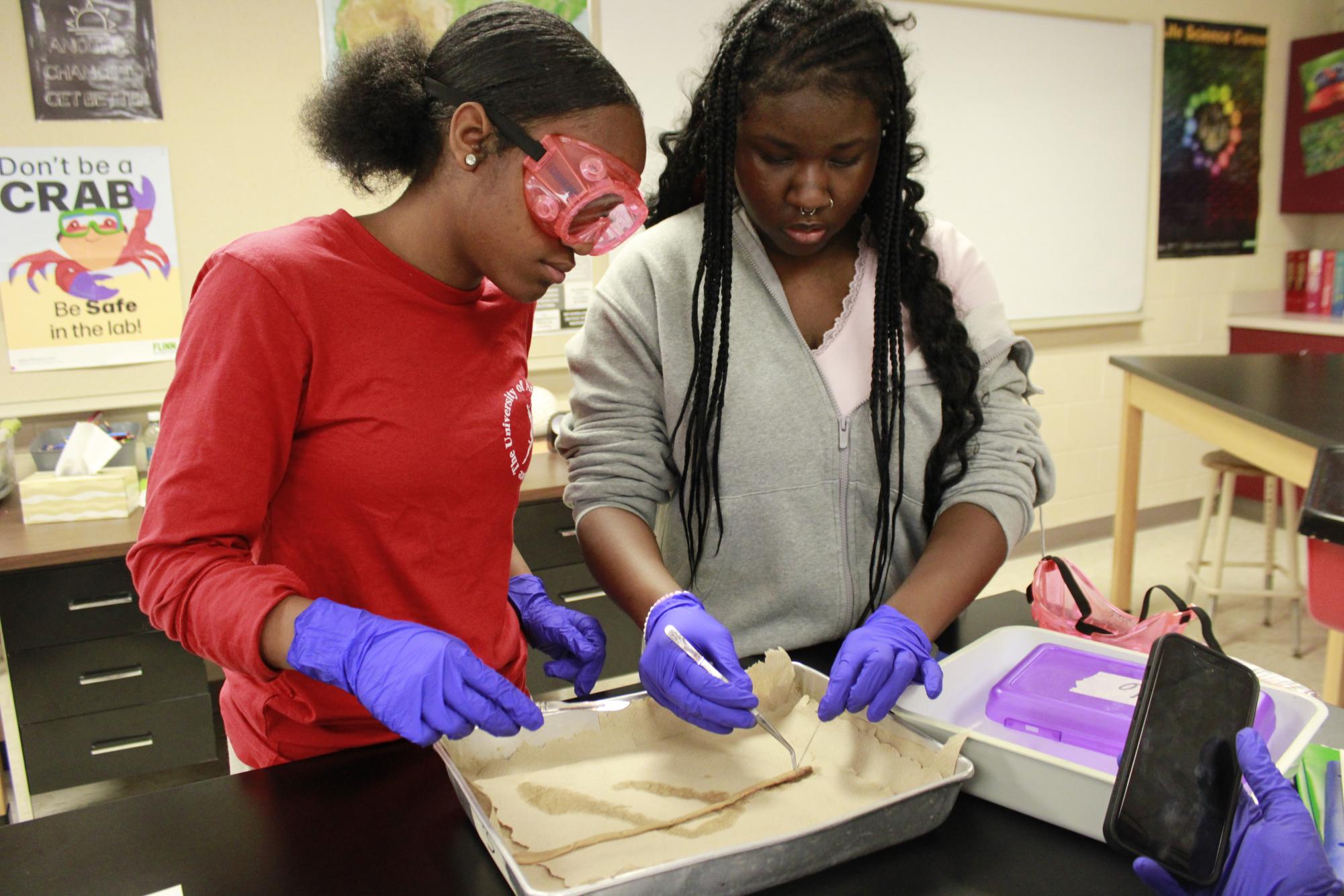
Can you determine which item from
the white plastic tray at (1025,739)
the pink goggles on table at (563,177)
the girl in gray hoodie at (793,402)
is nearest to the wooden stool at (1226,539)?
the girl in gray hoodie at (793,402)

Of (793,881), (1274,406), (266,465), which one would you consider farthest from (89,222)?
(1274,406)

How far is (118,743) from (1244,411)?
8.86 ft

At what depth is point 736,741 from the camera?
3.18 ft

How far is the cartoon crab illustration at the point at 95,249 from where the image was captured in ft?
8.14

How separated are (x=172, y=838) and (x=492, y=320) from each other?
0.59 m

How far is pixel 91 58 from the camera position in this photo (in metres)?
2.44

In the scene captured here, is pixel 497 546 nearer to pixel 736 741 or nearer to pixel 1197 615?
pixel 736 741

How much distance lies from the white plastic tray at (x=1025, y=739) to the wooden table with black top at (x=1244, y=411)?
94 cm

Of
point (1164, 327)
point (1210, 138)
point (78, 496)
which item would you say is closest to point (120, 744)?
point (78, 496)

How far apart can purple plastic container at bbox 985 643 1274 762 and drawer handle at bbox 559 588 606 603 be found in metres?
1.74

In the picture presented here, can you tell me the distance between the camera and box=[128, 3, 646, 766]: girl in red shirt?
842 millimetres

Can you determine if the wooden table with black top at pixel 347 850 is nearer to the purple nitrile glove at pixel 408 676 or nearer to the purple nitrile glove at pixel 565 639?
the purple nitrile glove at pixel 408 676

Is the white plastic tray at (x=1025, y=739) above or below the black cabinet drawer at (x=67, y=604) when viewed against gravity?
Answer: above

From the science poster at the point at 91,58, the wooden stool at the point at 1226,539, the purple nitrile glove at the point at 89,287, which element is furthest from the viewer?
the wooden stool at the point at 1226,539
